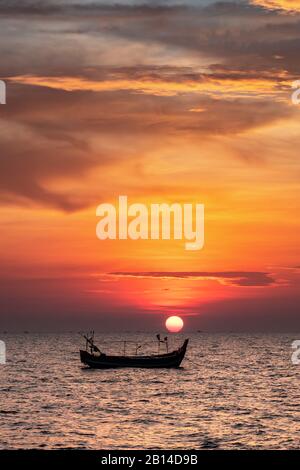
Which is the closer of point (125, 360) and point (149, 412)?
point (149, 412)

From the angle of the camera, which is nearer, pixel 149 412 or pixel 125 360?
pixel 149 412

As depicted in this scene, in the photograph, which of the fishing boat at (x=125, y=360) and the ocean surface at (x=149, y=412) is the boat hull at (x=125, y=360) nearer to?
the fishing boat at (x=125, y=360)

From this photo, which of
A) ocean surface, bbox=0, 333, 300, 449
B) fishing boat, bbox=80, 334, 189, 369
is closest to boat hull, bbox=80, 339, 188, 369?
fishing boat, bbox=80, 334, 189, 369

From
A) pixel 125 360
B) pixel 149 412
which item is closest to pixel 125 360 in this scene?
pixel 125 360

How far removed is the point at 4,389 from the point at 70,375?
2901 centimetres

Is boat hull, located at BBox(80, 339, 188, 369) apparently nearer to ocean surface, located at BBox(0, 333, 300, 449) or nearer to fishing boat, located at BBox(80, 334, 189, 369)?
fishing boat, located at BBox(80, 334, 189, 369)

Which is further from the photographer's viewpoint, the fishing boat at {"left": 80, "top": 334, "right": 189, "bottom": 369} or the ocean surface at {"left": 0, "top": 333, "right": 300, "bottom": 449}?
the fishing boat at {"left": 80, "top": 334, "right": 189, "bottom": 369}

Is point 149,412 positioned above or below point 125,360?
below

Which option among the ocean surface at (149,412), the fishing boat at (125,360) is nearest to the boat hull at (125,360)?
the fishing boat at (125,360)

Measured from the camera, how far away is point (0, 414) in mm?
61938

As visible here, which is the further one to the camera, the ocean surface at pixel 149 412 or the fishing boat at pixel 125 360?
the fishing boat at pixel 125 360

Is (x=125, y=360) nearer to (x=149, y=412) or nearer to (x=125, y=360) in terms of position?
(x=125, y=360)
